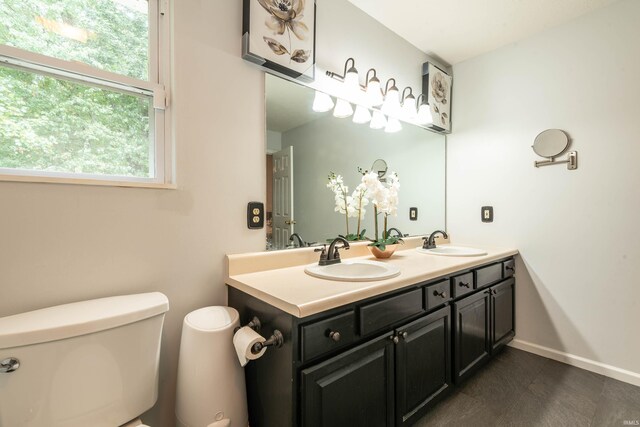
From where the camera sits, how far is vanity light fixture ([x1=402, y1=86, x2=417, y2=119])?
2.07m

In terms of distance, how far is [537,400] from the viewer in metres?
1.59

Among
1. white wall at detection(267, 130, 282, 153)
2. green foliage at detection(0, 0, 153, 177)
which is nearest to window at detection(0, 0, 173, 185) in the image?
→ green foliage at detection(0, 0, 153, 177)

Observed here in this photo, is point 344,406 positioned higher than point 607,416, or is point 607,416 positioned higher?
point 344,406

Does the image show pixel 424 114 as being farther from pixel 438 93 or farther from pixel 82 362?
pixel 82 362

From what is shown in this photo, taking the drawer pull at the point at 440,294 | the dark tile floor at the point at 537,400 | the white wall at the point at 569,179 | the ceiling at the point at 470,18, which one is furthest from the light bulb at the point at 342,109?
the dark tile floor at the point at 537,400

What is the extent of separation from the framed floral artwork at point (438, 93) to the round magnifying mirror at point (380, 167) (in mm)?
578

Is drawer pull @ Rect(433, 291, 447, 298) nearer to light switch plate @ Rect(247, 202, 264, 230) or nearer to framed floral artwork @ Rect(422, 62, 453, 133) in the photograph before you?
light switch plate @ Rect(247, 202, 264, 230)

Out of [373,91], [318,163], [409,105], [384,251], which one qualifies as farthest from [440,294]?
[409,105]

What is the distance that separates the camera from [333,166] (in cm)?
184

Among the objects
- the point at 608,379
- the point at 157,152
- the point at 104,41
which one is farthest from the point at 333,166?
the point at 608,379

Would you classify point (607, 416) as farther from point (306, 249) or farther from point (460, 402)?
point (306, 249)

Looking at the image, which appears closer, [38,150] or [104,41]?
[38,150]

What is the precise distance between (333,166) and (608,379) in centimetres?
221

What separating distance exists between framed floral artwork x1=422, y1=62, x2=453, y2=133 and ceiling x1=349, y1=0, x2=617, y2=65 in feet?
0.63
